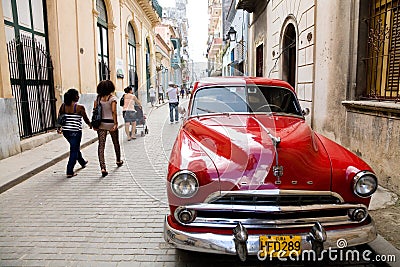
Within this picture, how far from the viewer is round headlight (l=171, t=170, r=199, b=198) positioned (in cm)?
268

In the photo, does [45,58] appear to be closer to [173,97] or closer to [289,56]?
[173,97]

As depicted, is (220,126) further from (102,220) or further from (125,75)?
(125,75)

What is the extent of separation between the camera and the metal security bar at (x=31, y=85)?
25.5ft

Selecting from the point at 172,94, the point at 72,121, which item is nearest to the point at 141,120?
the point at 172,94

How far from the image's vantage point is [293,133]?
3.35 m

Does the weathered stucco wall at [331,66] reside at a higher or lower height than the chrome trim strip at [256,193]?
higher

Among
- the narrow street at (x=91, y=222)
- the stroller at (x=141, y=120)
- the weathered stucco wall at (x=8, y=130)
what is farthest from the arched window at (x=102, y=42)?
the narrow street at (x=91, y=222)

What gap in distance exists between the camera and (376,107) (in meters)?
4.91

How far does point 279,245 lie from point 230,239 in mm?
400

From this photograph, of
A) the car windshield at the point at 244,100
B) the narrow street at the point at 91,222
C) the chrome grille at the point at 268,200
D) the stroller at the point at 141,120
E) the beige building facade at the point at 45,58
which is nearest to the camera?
the chrome grille at the point at 268,200

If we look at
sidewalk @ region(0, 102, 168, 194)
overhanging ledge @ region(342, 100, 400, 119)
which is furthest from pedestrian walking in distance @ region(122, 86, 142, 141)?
overhanging ledge @ region(342, 100, 400, 119)

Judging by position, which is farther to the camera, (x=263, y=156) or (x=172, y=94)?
(x=172, y=94)

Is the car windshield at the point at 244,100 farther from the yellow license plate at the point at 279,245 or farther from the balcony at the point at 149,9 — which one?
the balcony at the point at 149,9

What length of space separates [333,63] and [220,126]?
13.6ft
